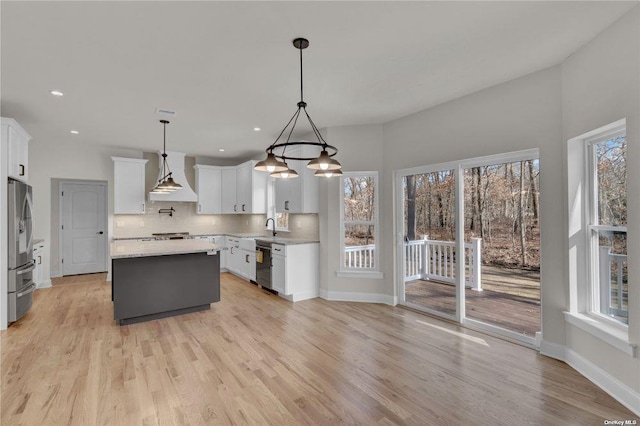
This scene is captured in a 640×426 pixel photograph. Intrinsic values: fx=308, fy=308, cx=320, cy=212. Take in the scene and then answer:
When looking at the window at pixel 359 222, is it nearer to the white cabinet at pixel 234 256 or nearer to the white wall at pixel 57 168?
the white cabinet at pixel 234 256

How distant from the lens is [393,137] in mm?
4465

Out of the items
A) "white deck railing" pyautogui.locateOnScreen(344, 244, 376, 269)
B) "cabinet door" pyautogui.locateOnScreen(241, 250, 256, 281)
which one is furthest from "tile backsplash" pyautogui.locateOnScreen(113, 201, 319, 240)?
"white deck railing" pyautogui.locateOnScreen(344, 244, 376, 269)

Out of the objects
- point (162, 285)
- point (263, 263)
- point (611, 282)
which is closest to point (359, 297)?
point (263, 263)

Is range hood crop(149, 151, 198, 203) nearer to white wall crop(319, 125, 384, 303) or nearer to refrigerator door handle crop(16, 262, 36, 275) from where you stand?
refrigerator door handle crop(16, 262, 36, 275)

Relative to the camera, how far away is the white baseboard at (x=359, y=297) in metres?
4.52

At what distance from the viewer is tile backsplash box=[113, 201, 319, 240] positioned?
225 inches

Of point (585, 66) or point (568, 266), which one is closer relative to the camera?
point (585, 66)

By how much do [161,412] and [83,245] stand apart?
6.24 meters

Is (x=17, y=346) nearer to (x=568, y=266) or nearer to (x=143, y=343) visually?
(x=143, y=343)

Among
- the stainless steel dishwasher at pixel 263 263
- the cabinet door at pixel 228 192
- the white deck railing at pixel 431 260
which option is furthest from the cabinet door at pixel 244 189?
the white deck railing at pixel 431 260

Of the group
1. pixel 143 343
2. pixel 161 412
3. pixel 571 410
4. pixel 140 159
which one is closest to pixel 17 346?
pixel 143 343

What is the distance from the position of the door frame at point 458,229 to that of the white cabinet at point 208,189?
435 cm

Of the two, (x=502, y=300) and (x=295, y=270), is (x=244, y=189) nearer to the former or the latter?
(x=295, y=270)

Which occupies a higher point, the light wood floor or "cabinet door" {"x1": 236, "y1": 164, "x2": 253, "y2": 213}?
"cabinet door" {"x1": 236, "y1": 164, "x2": 253, "y2": 213}
